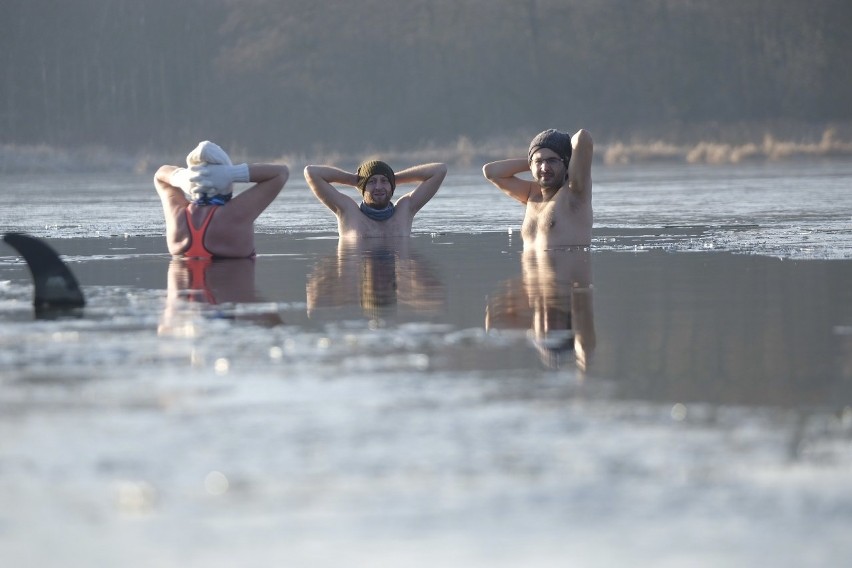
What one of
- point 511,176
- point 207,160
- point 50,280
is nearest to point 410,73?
point 511,176

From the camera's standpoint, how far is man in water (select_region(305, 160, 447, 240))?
15.5m

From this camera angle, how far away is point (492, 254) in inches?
578

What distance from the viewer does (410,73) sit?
7331 centimetres

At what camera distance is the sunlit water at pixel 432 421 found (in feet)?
13.9

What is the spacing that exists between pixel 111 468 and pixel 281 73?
6975 centimetres

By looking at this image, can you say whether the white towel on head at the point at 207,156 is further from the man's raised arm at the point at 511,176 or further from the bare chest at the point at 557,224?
the bare chest at the point at 557,224

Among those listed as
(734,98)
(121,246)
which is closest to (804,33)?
(734,98)

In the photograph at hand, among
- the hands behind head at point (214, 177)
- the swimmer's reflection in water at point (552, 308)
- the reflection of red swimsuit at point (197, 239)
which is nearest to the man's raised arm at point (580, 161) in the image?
the swimmer's reflection in water at point (552, 308)

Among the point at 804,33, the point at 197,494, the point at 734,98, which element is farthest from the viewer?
the point at 804,33

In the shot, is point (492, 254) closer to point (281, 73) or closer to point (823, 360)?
point (823, 360)

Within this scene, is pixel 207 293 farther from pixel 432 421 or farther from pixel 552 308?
pixel 432 421

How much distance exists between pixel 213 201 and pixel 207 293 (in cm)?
255

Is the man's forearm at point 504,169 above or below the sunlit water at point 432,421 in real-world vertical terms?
above

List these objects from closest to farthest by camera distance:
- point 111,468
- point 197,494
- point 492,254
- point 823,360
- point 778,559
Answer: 1. point 778,559
2. point 197,494
3. point 111,468
4. point 823,360
5. point 492,254
